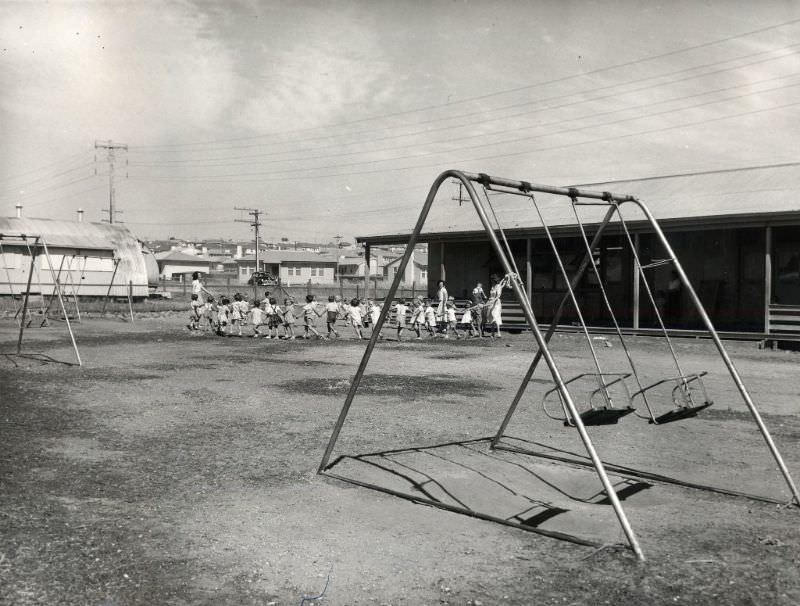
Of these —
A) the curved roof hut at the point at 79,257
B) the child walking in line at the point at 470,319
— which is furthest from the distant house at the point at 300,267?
the child walking in line at the point at 470,319

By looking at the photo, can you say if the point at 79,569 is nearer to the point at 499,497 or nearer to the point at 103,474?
the point at 103,474

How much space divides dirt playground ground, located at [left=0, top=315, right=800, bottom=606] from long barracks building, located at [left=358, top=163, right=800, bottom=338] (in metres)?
8.70

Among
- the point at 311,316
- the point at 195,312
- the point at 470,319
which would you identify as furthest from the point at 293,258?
the point at 311,316

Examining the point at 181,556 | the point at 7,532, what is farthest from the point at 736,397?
the point at 7,532

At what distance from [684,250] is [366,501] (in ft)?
60.2

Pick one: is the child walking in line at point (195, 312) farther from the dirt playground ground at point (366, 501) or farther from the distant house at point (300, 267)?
the distant house at point (300, 267)

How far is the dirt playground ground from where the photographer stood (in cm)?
377

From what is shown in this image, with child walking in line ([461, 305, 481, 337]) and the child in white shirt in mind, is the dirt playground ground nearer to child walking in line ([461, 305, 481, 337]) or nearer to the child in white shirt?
the child in white shirt

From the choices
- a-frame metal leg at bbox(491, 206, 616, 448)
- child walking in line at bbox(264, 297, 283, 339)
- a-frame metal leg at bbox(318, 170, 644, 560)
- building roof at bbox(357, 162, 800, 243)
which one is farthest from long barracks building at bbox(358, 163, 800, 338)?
Result: a-frame metal leg at bbox(318, 170, 644, 560)

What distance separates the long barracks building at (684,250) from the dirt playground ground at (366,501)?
28.6ft

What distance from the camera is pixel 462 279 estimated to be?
26125 mm

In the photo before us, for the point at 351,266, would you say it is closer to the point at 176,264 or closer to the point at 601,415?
the point at 176,264

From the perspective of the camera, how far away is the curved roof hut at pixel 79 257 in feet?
109

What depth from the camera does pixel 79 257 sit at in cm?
3478
